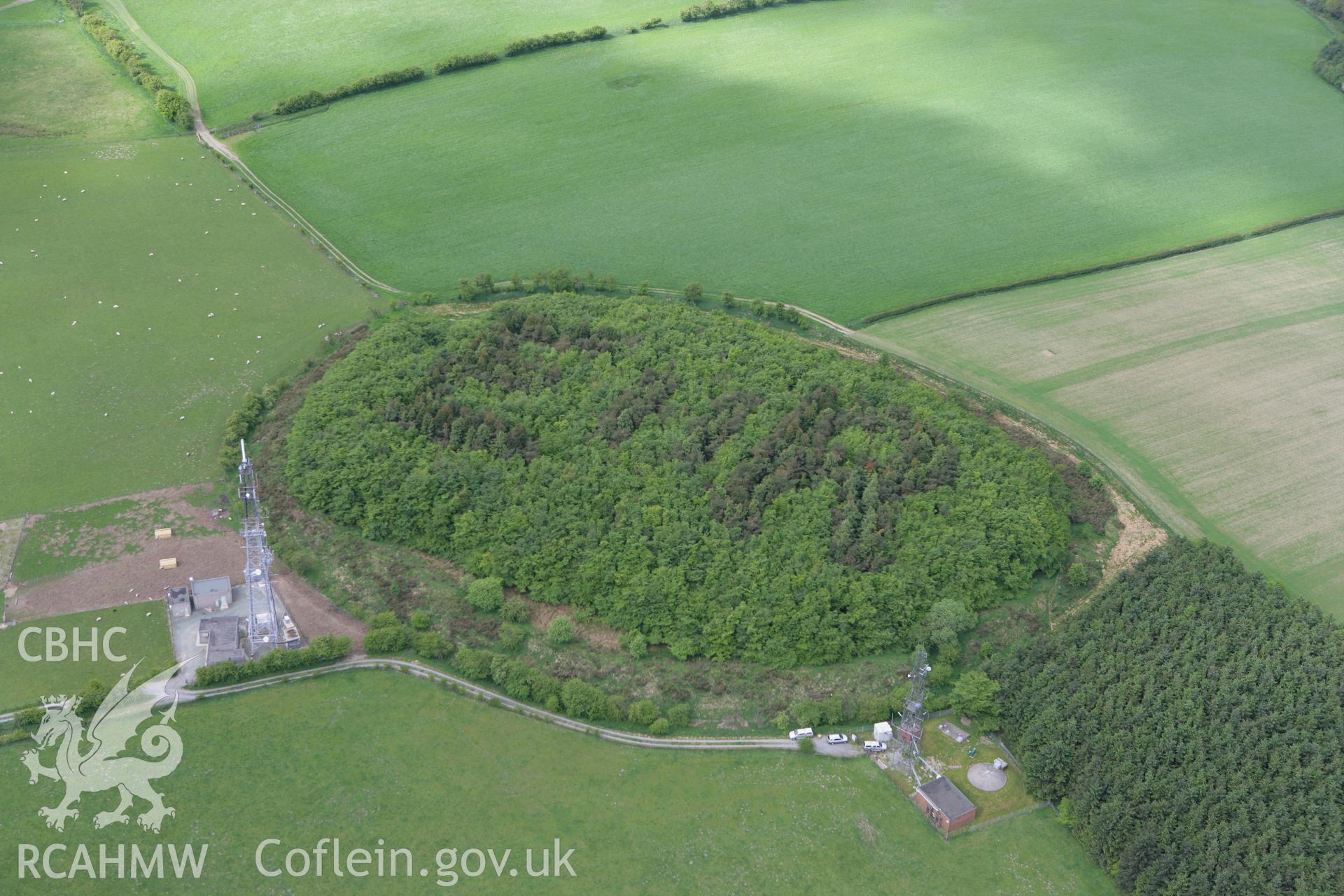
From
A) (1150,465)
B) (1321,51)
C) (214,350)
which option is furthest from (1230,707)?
(1321,51)

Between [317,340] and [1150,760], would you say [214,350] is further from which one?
[1150,760]

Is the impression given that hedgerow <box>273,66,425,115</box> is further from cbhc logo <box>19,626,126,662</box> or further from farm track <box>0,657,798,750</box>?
farm track <box>0,657,798,750</box>

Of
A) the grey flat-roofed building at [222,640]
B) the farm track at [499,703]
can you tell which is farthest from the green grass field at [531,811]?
the grey flat-roofed building at [222,640]

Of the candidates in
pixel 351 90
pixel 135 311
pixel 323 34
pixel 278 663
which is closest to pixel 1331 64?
pixel 351 90

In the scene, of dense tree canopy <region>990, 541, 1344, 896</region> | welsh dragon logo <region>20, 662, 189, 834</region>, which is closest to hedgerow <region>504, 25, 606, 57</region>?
welsh dragon logo <region>20, 662, 189, 834</region>
